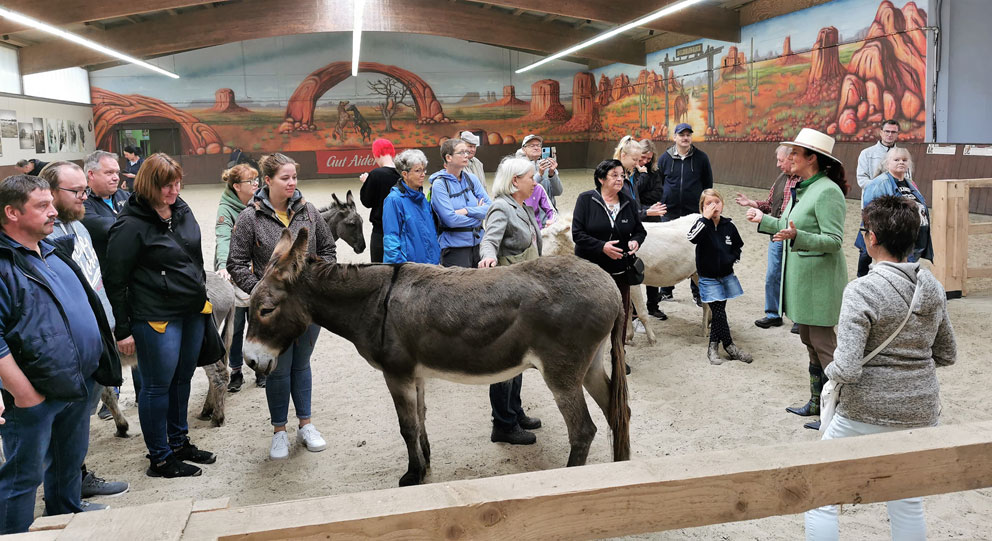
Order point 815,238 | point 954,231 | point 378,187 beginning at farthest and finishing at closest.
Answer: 1. point 954,231
2. point 378,187
3. point 815,238

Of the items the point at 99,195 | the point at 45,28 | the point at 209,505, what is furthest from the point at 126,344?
the point at 45,28

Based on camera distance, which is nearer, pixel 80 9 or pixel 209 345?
pixel 209 345

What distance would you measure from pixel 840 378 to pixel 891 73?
12.5 m

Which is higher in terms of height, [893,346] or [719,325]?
[893,346]

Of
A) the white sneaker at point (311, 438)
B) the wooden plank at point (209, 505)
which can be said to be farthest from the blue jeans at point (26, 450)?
the white sneaker at point (311, 438)

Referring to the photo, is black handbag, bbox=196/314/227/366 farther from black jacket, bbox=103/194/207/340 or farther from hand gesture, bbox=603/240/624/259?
hand gesture, bbox=603/240/624/259

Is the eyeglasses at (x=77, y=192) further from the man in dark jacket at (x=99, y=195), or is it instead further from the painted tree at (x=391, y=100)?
the painted tree at (x=391, y=100)

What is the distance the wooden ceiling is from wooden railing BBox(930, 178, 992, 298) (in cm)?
1041

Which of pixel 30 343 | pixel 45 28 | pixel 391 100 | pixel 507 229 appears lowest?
pixel 30 343

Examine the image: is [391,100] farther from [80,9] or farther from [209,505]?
[209,505]

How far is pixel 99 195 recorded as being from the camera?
161 inches

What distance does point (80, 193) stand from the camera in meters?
3.42

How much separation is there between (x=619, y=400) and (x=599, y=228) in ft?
5.10

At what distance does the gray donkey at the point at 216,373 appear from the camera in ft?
15.2
